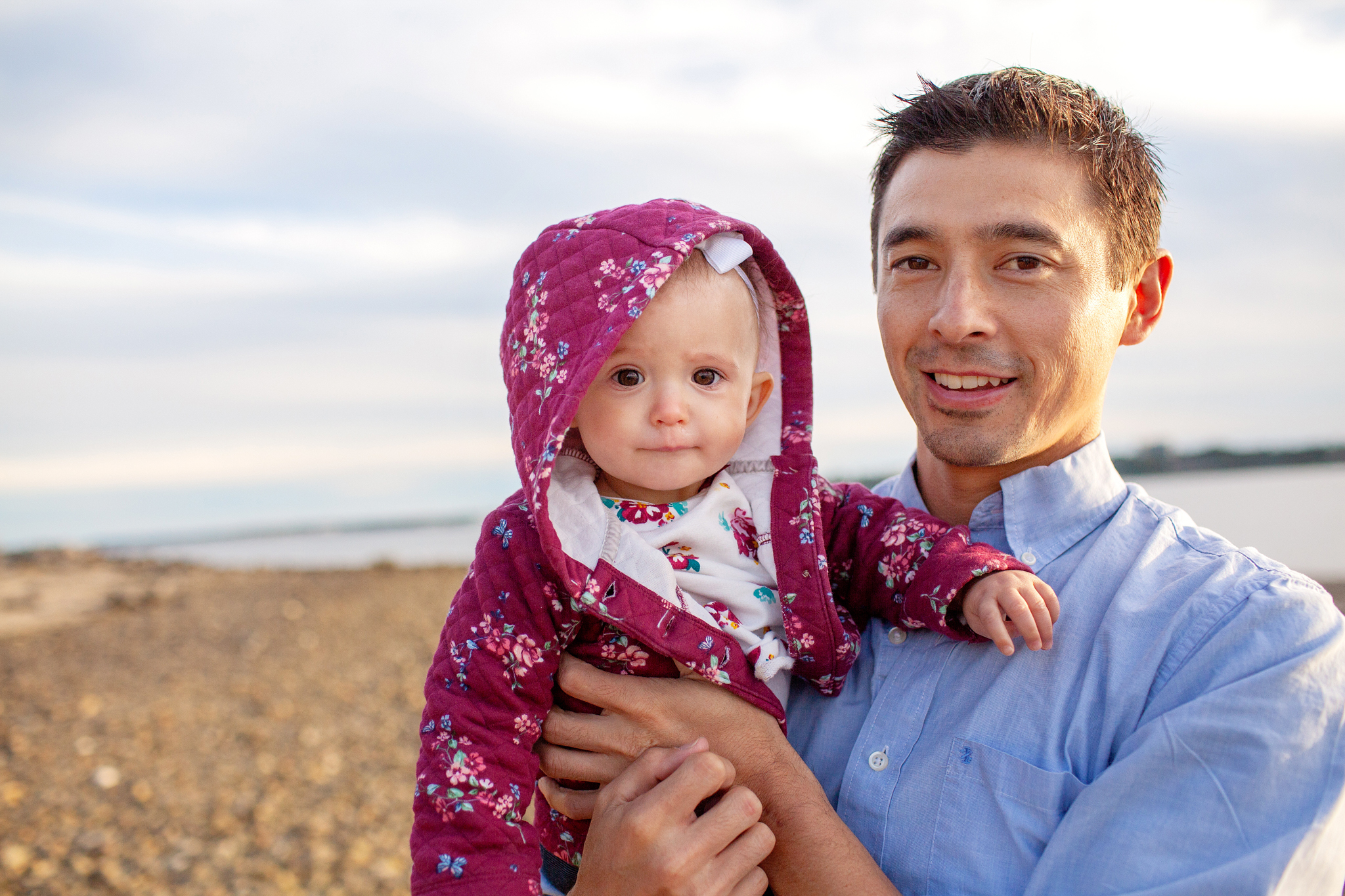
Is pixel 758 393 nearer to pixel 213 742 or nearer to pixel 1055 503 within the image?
pixel 1055 503

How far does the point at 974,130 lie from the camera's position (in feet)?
7.52

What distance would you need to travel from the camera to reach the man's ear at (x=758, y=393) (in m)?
2.32

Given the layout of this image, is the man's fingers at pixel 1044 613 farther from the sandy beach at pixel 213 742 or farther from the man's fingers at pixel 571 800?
the sandy beach at pixel 213 742

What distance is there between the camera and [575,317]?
1967 mm

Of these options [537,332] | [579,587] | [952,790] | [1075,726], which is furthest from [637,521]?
[1075,726]

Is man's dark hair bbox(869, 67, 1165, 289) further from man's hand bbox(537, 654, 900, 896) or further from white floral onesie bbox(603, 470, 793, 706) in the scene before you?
man's hand bbox(537, 654, 900, 896)

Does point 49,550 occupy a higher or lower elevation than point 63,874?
lower

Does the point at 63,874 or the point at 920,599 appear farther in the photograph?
the point at 63,874

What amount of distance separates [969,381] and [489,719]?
139 centimetres

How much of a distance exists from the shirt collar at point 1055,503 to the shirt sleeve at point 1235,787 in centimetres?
48

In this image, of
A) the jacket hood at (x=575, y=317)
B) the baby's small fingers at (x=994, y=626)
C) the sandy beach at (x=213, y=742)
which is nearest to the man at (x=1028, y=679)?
the baby's small fingers at (x=994, y=626)

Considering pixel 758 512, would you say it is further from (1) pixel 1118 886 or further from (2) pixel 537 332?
(1) pixel 1118 886

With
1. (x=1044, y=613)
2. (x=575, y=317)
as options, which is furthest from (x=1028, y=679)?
(x=575, y=317)

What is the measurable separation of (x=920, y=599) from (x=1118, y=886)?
2.12 feet
